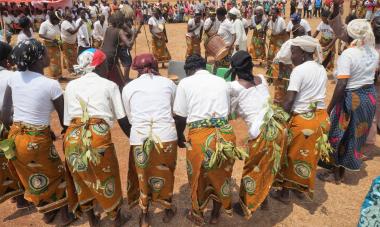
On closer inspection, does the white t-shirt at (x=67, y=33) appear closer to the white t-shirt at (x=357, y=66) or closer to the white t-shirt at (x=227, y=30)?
the white t-shirt at (x=227, y=30)

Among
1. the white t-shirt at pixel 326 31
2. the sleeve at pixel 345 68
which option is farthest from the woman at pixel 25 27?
the white t-shirt at pixel 326 31

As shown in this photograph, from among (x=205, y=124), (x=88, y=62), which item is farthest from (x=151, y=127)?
(x=88, y=62)

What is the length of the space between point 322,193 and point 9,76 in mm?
4047

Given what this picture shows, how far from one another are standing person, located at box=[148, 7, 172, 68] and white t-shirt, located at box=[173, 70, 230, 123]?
808cm

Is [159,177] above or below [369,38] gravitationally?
below

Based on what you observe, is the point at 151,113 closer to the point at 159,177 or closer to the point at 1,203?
the point at 159,177

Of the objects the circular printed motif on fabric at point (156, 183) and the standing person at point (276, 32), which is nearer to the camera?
the circular printed motif on fabric at point (156, 183)

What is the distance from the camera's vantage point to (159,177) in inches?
141

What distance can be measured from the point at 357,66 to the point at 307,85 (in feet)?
2.86

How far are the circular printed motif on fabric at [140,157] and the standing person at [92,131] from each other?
25cm

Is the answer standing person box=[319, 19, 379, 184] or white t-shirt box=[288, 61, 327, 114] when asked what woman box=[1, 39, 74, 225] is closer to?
white t-shirt box=[288, 61, 327, 114]

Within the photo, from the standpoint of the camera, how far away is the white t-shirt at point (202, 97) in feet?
11.0

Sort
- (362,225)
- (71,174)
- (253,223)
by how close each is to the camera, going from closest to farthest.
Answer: (362,225), (71,174), (253,223)

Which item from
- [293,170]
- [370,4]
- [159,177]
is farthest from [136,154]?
[370,4]
